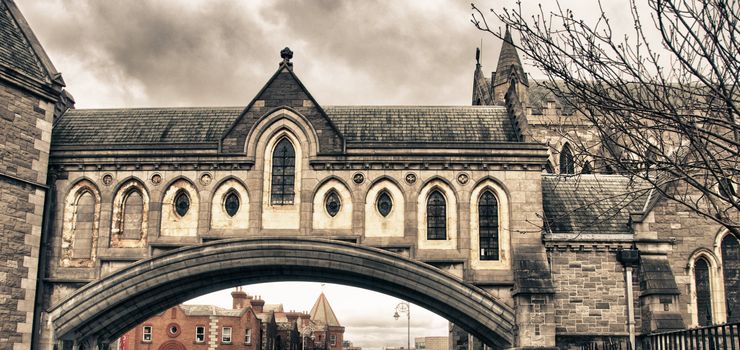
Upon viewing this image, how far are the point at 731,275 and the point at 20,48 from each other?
1904 cm

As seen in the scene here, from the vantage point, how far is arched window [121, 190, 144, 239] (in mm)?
19641

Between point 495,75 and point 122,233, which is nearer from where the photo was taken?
point 122,233

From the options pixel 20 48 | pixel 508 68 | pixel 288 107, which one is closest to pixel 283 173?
pixel 288 107

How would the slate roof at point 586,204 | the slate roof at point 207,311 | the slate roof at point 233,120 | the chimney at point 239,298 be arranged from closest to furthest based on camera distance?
the slate roof at point 586,204
the slate roof at point 233,120
the slate roof at point 207,311
the chimney at point 239,298

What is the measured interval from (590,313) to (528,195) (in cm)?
330

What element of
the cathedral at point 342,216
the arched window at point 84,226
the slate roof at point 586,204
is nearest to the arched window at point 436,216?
the cathedral at point 342,216

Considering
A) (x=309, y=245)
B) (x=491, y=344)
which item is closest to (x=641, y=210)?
(x=491, y=344)

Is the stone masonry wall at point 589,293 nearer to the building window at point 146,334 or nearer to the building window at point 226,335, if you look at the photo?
the building window at point 226,335

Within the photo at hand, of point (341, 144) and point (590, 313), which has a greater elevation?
point (341, 144)

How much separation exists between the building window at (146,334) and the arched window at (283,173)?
3997 cm

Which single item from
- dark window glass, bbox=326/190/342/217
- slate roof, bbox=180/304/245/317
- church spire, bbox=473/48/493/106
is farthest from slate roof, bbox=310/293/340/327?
dark window glass, bbox=326/190/342/217

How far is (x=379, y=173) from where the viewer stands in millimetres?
19672

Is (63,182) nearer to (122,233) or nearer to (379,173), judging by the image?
(122,233)

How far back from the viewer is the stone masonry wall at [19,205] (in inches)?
705
